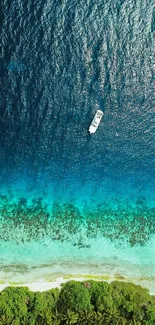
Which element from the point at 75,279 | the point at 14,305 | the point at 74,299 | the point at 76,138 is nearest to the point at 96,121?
the point at 76,138

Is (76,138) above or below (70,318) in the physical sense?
above

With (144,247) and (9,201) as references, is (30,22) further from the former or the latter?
(144,247)

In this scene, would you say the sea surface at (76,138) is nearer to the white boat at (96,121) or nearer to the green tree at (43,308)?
the white boat at (96,121)

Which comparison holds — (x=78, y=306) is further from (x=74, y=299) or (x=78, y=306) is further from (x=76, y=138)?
(x=76, y=138)

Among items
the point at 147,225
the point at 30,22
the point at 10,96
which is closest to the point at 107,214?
the point at 147,225

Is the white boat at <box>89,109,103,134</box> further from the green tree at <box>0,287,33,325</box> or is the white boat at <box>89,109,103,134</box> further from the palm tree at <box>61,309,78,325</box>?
the palm tree at <box>61,309,78,325</box>

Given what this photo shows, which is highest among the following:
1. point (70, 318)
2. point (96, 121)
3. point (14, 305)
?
point (96, 121)

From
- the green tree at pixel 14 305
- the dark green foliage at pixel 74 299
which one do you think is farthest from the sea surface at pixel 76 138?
the dark green foliage at pixel 74 299
